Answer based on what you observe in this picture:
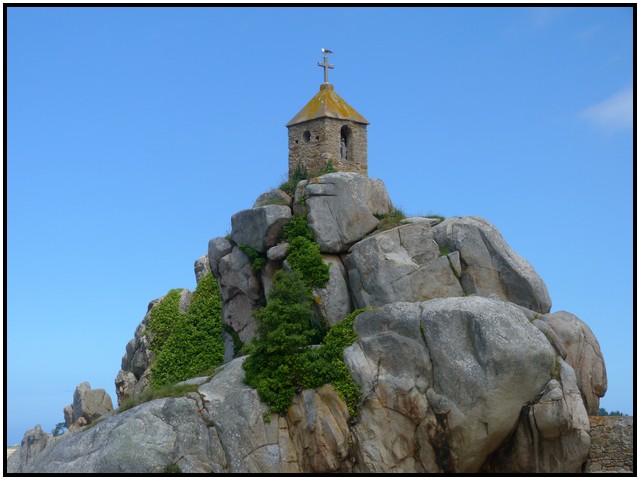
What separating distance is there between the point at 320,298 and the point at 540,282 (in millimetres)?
8943

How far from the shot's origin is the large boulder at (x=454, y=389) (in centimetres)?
3903

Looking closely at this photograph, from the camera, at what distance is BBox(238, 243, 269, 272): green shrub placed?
46.3 meters

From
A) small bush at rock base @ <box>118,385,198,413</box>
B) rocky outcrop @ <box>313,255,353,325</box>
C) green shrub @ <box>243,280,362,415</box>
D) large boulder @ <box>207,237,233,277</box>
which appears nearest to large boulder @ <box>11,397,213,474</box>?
small bush at rock base @ <box>118,385,198,413</box>

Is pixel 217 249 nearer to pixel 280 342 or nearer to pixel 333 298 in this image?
pixel 333 298

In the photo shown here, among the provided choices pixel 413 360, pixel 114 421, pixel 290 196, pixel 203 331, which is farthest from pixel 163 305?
pixel 413 360

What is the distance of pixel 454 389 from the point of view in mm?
39250

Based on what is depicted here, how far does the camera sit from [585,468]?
39.3 m

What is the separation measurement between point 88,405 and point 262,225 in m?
15.1

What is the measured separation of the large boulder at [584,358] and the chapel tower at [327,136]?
12205 mm

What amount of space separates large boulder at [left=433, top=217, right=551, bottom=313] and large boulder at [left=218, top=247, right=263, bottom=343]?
8459mm

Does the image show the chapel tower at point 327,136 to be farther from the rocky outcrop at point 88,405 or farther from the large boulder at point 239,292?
the rocky outcrop at point 88,405

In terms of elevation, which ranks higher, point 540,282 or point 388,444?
point 540,282

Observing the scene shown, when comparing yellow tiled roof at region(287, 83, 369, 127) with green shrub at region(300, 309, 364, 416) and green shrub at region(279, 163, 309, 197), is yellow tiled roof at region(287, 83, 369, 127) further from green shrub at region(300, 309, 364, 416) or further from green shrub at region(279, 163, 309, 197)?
green shrub at region(300, 309, 364, 416)

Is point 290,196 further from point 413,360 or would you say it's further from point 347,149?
point 413,360
